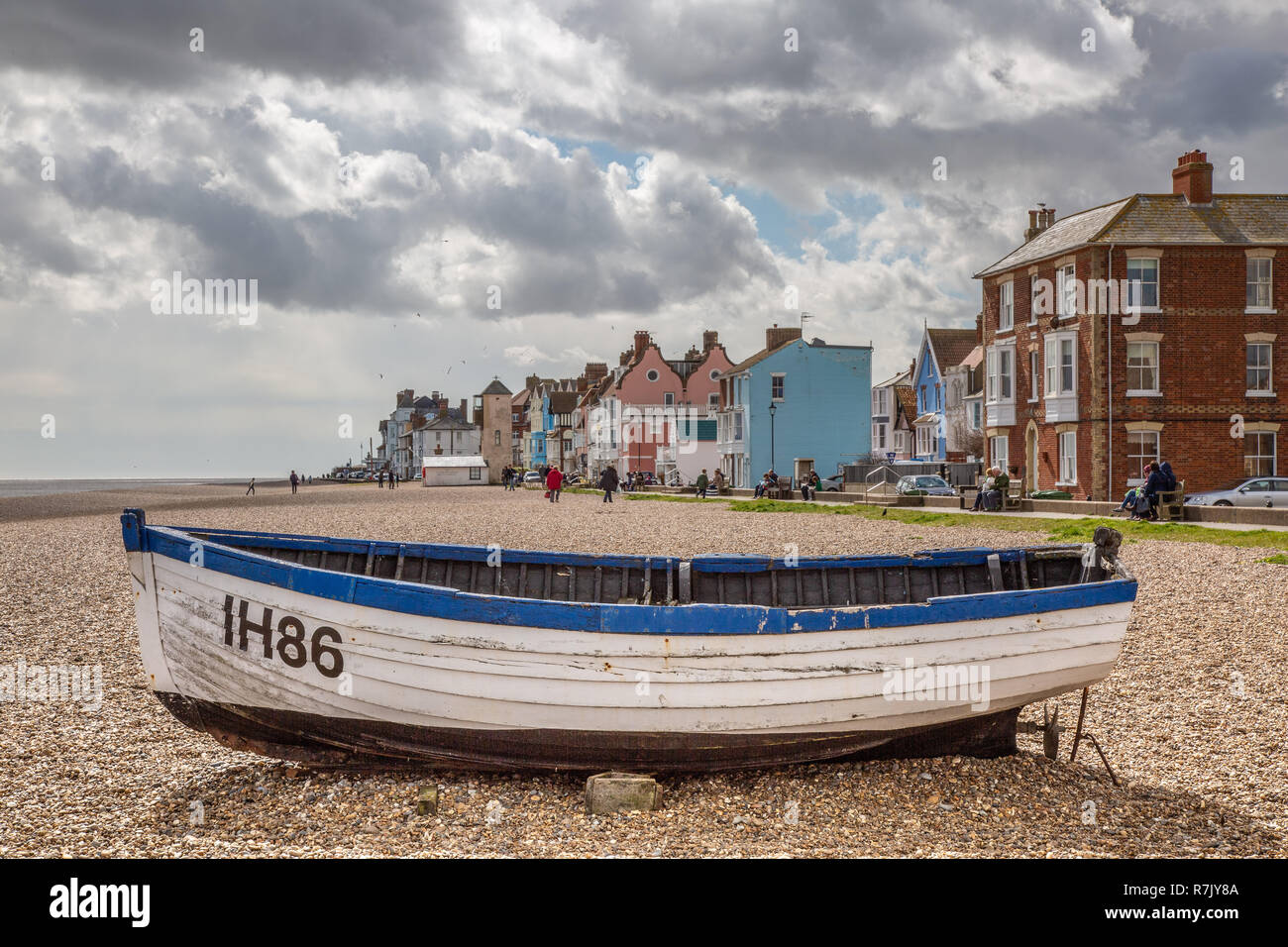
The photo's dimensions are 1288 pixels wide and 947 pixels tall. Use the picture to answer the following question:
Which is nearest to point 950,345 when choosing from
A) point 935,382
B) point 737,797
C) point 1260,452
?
point 935,382

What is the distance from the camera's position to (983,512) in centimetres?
3403

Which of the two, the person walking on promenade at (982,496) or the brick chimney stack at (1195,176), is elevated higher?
the brick chimney stack at (1195,176)

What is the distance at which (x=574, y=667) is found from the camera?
23.0 ft

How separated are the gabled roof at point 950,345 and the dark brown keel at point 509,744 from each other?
201 feet

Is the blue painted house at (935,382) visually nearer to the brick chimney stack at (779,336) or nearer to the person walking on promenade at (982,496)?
the brick chimney stack at (779,336)

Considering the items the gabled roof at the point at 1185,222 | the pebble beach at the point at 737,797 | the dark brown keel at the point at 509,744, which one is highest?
the gabled roof at the point at 1185,222

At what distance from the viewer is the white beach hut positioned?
111438 mm

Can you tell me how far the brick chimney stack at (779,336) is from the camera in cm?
7056

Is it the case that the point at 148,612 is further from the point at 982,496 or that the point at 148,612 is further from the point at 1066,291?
the point at 1066,291

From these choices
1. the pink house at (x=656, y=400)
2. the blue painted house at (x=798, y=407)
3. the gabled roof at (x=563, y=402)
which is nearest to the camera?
the blue painted house at (x=798, y=407)

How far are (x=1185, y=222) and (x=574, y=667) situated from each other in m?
38.1

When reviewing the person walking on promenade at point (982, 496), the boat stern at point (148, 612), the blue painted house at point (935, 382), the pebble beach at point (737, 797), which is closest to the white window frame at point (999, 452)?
the person walking on promenade at point (982, 496)
